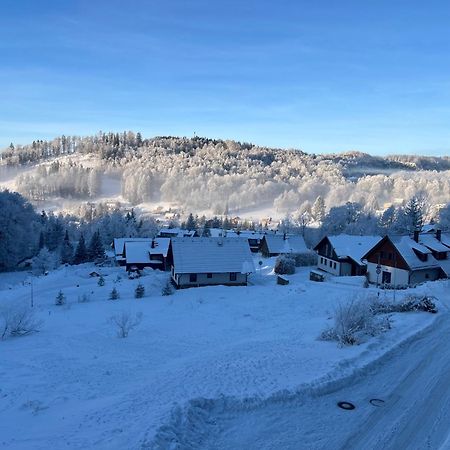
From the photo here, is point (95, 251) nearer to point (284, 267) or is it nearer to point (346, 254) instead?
point (284, 267)

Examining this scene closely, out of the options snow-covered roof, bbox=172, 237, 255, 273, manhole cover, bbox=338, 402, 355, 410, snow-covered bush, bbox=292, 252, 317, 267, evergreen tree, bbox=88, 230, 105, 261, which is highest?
manhole cover, bbox=338, 402, 355, 410

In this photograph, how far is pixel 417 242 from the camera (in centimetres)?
3988

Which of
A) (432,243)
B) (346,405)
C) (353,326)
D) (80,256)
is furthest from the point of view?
(80,256)

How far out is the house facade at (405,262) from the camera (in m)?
37.8

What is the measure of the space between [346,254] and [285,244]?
57.1ft

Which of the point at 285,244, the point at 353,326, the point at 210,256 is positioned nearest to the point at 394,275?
the point at 210,256

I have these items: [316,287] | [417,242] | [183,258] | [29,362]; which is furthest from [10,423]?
[417,242]

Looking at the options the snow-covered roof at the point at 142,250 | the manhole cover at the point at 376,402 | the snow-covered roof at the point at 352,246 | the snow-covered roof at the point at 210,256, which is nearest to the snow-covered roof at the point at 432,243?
the snow-covered roof at the point at 352,246

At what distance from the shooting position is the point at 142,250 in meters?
59.2

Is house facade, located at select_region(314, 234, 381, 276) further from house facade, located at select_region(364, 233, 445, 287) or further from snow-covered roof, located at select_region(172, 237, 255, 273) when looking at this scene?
snow-covered roof, located at select_region(172, 237, 255, 273)

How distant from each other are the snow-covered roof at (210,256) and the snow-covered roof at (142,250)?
15480 mm

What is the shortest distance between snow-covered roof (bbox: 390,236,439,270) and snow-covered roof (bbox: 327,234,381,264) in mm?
7136

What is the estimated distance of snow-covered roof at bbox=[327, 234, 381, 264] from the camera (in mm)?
47250

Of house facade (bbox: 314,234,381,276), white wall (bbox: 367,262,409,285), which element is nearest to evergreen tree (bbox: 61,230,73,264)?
house facade (bbox: 314,234,381,276)
